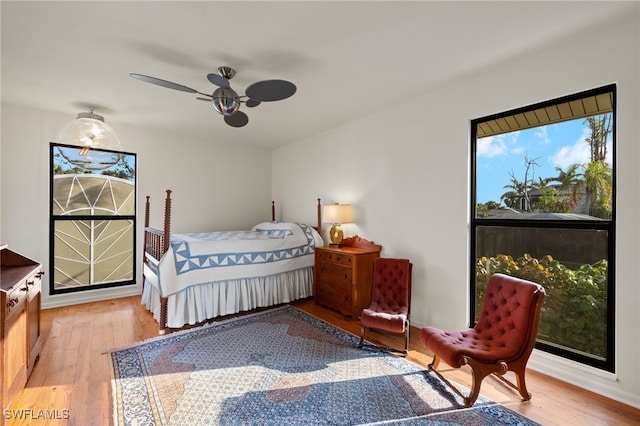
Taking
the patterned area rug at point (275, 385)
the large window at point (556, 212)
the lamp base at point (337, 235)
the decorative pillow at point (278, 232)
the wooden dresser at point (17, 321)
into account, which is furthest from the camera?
the decorative pillow at point (278, 232)

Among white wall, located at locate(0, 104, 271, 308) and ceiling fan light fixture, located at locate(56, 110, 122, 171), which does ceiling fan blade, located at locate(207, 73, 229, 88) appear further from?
white wall, located at locate(0, 104, 271, 308)

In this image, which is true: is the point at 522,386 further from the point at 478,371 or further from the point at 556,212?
the point at 556,212

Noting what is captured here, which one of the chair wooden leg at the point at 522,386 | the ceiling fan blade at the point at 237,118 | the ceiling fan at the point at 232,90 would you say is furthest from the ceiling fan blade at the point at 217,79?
the chair wooden leg at the point at 522,386

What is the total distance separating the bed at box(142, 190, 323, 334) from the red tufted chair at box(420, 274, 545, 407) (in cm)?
218

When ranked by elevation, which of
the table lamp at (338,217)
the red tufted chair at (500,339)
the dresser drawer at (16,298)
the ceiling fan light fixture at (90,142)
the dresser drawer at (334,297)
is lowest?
the dresser drawer at (334,297)

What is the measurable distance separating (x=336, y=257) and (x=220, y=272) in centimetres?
139

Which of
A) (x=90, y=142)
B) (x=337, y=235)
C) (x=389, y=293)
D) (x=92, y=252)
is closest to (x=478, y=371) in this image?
Answer: (x=389, y=293)

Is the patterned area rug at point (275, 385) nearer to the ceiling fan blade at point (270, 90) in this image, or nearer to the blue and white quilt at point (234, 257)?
the blue and white quilt at point (234, 257)

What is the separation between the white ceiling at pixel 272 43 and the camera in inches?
74.0

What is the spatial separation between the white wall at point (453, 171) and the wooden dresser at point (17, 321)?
323 cm

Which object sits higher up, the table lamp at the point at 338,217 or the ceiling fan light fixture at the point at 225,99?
the ceiling fan light fixture at the point at 225,99

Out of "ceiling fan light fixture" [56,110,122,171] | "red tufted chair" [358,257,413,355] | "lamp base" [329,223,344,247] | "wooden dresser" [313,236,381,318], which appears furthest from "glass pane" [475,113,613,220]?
"ceiling fan light fixture" [56,110,122,171]

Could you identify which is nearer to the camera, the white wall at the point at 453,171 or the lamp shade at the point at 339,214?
the white wall at the point at 453,171

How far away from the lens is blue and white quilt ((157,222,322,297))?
3.15 metres
